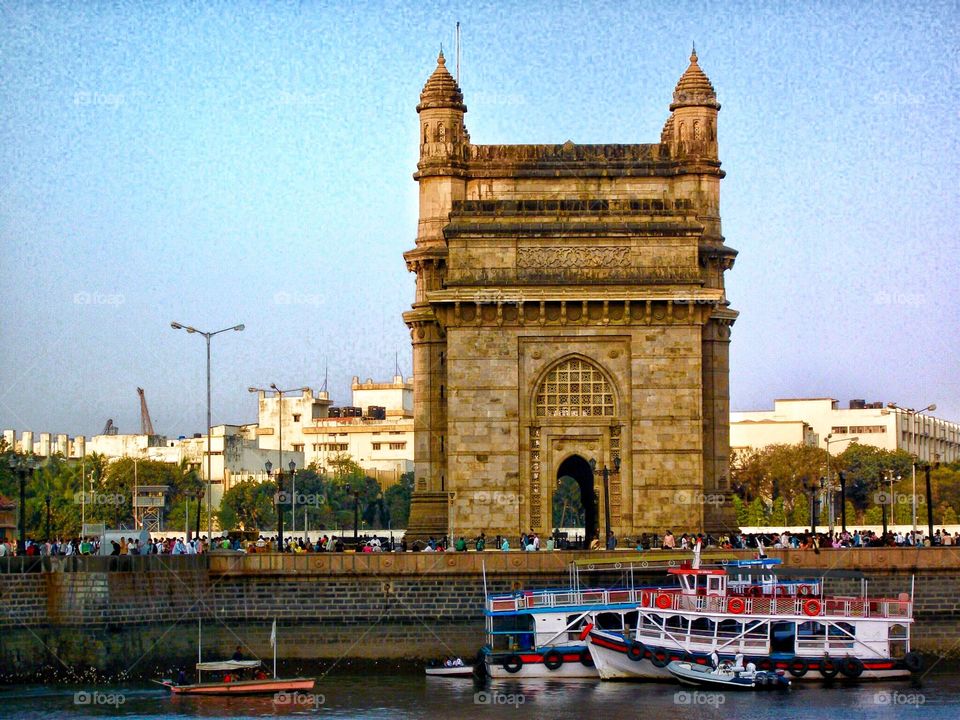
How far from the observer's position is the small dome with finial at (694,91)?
86750 millimetres

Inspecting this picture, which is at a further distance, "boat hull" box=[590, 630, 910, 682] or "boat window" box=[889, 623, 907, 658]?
"boat window" box=[889, 623, 907, 658]

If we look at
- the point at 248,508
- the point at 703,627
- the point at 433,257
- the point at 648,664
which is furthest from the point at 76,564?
the point at 248,508

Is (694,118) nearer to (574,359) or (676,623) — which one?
(574,359)

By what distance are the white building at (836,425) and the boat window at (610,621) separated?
4409 inches

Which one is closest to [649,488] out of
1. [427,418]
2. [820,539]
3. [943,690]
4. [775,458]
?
[820,539]

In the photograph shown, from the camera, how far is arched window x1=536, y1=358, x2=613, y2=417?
3174 inches

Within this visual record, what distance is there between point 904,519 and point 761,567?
67.8 m

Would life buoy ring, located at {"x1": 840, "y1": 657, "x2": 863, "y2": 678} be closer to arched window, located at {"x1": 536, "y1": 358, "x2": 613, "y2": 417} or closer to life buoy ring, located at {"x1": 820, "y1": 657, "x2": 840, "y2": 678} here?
life buoy ring, located at {"x1": 820, "y1": 657, "x2": 840, "y2": 678}

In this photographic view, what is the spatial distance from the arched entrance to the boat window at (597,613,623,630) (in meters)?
16.3

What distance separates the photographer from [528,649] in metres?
66.7

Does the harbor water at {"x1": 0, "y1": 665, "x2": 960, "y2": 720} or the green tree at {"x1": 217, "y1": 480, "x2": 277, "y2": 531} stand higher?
the green tree at {"x1": 217, "y1": 480, "x2": 277, "y2": 531}

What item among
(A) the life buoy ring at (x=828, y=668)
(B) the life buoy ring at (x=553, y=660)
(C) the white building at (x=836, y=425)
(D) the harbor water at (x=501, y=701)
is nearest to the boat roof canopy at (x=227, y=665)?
(D) the harbor water at (x=501, y=701)

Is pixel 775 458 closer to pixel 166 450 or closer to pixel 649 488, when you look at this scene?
pixel 166 450

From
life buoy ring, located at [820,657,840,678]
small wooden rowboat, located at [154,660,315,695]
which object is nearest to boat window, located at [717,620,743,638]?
life buoy ring, located at [820,657,840,678]
